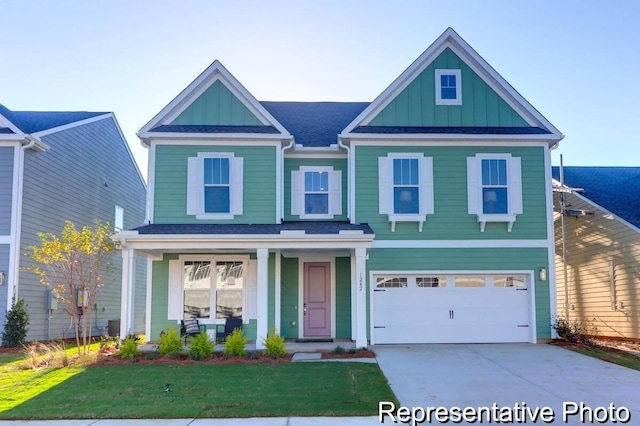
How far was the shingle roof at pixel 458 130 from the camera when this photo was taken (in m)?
16.2

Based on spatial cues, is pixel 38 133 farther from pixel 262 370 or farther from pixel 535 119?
pixel 535 119

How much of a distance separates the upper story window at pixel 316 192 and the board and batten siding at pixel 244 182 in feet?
3.03

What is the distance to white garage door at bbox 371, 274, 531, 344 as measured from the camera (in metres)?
15.9

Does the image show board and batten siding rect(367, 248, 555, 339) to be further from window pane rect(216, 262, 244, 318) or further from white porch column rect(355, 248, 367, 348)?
window pane rect(216, 262, 244, 318)

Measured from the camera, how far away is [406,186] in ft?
53.1

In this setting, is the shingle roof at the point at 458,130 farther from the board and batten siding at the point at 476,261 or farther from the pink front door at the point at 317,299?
the pink front door at the point at 317,299

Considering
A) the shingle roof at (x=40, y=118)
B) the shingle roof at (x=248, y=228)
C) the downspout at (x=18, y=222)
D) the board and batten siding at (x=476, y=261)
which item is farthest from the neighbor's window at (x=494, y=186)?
the shingle roof at (x=40, y=118)

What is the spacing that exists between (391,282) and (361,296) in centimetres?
176

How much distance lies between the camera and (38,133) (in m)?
17.3

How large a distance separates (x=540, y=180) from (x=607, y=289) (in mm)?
4267

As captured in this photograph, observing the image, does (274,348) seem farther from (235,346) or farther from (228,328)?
(228,328)

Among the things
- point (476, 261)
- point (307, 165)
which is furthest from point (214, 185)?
point (476, 261)

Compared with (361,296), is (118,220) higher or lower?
higher

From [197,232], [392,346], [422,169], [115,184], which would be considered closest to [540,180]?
[422,169]
